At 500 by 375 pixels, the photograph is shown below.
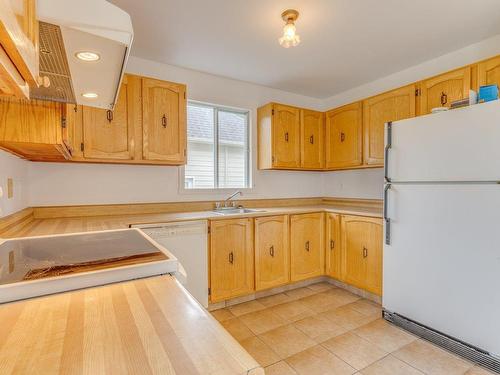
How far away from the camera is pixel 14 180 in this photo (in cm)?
173

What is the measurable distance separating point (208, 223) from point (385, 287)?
1.64 m

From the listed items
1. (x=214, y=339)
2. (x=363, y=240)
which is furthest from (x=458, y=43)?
(x=214, y=339)

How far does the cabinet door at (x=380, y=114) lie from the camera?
2533 millimetres

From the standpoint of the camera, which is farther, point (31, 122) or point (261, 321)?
point (261, 321)

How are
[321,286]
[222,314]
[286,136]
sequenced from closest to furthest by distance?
[222,314] < [321,286] < [286,136]

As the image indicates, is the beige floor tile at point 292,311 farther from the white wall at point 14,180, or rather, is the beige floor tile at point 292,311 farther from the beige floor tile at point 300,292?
the white wall at point 14,180

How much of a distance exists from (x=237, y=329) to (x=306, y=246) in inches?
46.7

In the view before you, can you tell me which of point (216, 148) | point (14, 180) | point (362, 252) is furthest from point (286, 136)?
point (14, 180)

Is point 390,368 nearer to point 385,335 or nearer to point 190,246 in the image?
point 385,335

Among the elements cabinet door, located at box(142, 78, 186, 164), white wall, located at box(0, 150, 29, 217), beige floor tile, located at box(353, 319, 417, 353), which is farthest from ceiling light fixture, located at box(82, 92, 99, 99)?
beige floor tile, located at box(353, 319, 417, 353)

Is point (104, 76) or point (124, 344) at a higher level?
point (104, 76)

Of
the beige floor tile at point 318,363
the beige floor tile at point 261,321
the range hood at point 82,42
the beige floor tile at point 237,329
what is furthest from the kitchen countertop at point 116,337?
the beige floor tile at point 261,321

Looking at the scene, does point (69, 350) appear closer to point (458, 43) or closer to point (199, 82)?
point (199, 82)

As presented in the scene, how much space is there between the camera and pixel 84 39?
730 mm
